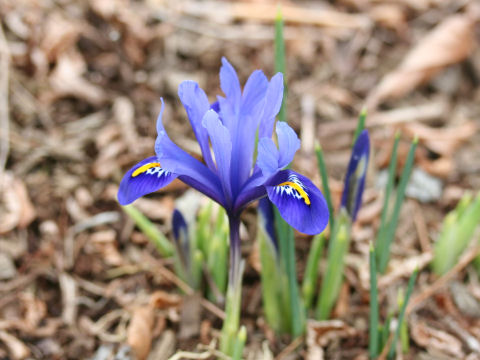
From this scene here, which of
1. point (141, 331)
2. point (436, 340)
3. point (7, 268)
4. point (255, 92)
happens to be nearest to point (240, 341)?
point (141, 331)

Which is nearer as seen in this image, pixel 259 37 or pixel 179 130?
pixel 179 130

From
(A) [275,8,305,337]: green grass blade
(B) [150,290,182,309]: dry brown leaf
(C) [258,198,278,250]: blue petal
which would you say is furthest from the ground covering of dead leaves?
(C) [258,198,278,250]: blue petal

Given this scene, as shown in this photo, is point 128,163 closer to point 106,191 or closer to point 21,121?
point 106,191

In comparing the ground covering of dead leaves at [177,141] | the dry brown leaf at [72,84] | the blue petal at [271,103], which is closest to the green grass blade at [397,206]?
the ground covering of dead leaves at [177,141]

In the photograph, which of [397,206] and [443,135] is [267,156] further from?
[443,135]

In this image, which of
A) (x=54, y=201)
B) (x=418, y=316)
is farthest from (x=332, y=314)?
(x=54, y=201)

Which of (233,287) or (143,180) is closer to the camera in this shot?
(143,180)
